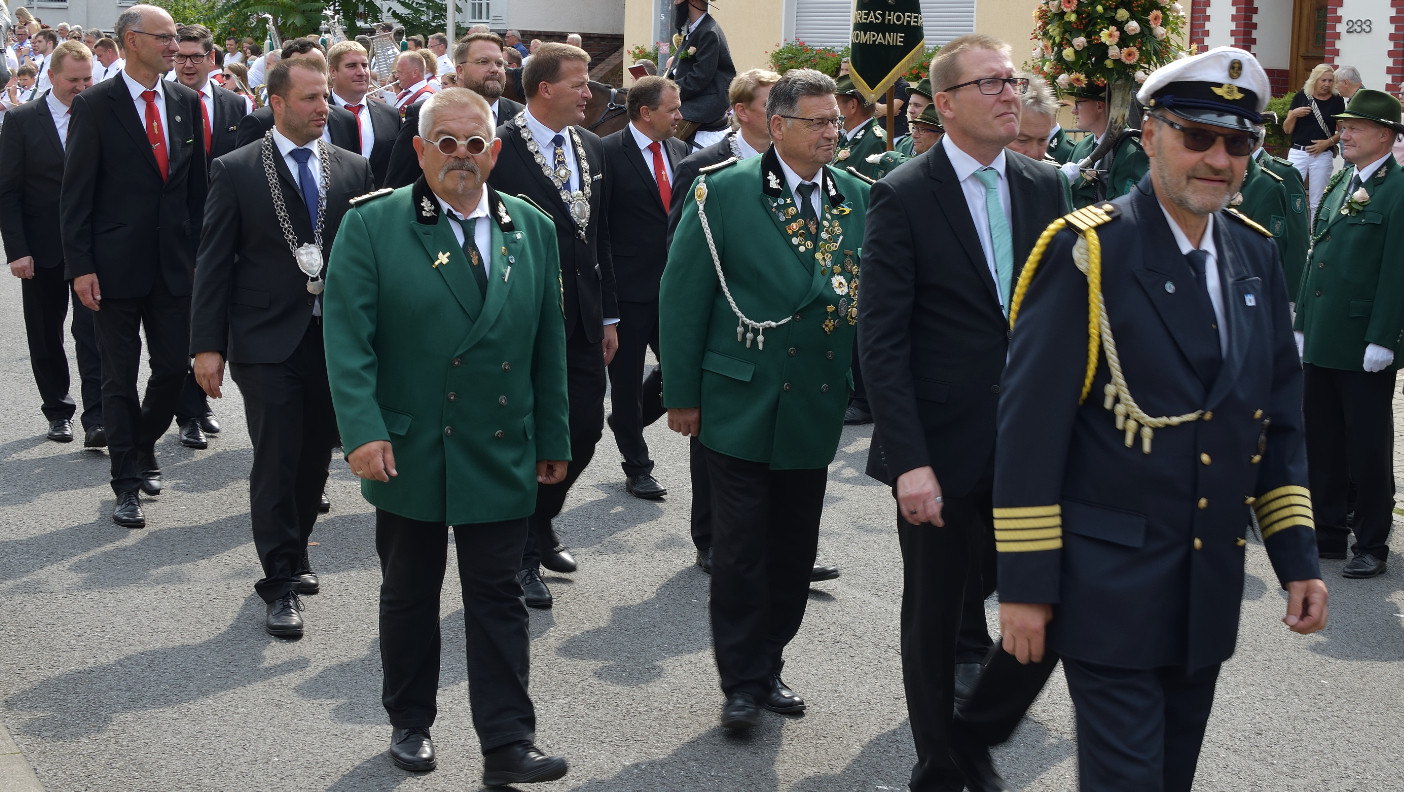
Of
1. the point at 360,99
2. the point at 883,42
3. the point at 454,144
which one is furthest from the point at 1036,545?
the point at 360,99

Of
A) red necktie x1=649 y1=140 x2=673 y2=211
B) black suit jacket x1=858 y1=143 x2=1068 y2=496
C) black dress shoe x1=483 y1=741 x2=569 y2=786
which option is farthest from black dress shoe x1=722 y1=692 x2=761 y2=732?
red necktie x1=649 y1=140 x2=673 y2=211

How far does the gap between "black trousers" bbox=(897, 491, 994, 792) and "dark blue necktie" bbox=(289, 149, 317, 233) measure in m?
3.11

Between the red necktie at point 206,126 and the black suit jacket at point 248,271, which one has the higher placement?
the red necktie at point 206,126

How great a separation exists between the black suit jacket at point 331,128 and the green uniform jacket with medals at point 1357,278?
4.93m

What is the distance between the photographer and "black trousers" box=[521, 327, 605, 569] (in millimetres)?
6684

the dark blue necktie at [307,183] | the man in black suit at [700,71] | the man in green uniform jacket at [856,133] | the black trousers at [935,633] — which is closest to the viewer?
the black trousers at [935,633]

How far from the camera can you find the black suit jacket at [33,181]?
9359mm

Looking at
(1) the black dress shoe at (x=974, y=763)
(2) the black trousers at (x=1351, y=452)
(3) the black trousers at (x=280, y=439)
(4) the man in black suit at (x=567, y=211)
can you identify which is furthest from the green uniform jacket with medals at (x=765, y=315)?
(2) the black trousers at (x=1351, y=452)

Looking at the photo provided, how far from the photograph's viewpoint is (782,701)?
17.3 ft

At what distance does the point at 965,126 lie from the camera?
4500 mm

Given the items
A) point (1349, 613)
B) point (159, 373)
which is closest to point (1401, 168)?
point (1349, 613)

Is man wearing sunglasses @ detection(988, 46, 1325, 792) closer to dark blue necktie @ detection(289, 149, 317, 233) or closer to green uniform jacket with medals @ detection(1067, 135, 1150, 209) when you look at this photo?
dark blue necktie @ detection(289, 149, 317, 233)

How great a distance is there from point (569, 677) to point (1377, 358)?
163 inches

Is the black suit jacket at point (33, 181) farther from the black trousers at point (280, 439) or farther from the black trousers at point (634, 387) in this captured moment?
the black trousers at point (280, 439)
